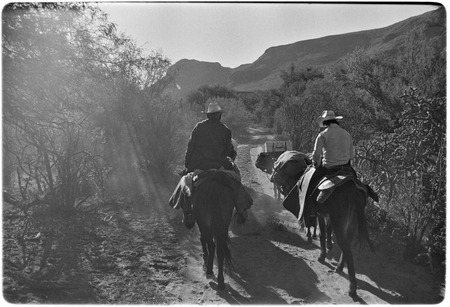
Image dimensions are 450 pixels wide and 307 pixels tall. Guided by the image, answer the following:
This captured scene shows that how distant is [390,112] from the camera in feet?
43.1

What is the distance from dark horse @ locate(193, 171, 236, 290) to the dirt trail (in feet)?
1.56

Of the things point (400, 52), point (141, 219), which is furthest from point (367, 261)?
point (400, 52)

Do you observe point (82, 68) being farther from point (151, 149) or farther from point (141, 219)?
point (151, 149)

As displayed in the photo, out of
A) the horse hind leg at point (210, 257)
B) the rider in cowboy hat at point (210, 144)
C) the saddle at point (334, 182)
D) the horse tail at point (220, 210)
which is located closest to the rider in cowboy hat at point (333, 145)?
the saddle at point (334, 182)

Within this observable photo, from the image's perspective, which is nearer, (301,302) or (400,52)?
(301,302)

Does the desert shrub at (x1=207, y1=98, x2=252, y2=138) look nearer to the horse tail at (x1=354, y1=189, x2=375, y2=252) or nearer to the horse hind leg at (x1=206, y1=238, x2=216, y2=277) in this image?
the horse hind leg at (x1=206, y1=238, x2=216, y2=277)

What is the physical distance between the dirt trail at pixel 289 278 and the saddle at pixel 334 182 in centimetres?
129

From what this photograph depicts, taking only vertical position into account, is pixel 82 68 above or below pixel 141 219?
above

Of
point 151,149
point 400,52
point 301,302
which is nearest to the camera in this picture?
point 301,302

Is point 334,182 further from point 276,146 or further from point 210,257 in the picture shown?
point 276,146

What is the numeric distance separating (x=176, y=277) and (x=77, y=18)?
4.37m

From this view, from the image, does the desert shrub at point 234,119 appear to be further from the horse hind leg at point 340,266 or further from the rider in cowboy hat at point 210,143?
the horse hind leg at point 340,266

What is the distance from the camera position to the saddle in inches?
194

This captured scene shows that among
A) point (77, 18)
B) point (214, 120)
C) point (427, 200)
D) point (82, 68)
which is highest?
point (77, 18)
